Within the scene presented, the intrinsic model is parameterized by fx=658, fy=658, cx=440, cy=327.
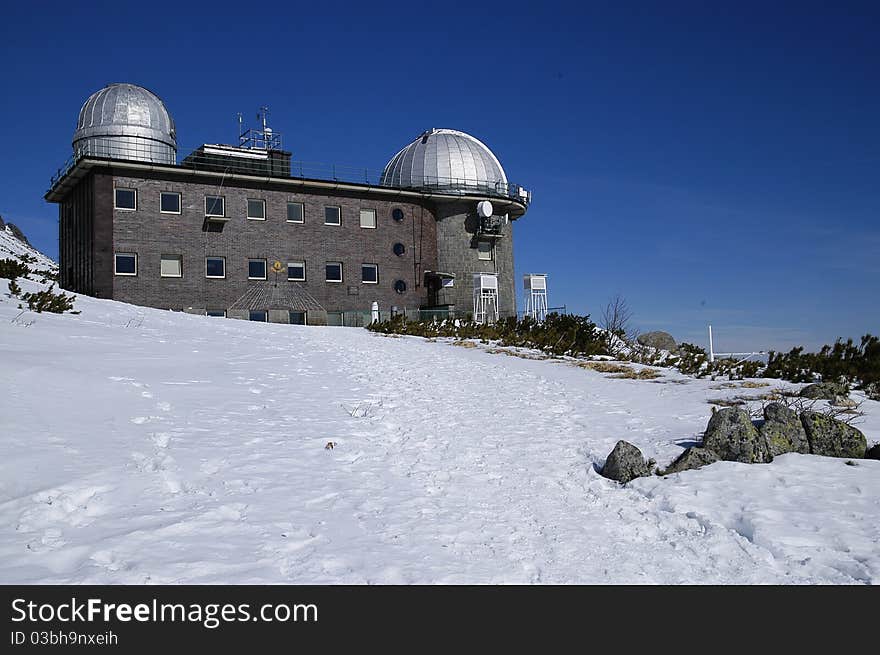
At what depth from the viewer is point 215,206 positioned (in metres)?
31.8

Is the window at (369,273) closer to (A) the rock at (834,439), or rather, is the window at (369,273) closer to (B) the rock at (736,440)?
(B) the rock at (736,440)

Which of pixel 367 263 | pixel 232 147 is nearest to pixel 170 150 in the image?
pixel 232 147

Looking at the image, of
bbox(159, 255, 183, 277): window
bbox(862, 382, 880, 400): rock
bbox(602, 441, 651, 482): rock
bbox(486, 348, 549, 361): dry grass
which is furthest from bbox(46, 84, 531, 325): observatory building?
bbox(602, 441, 651, 482): rock

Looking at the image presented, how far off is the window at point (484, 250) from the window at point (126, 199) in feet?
61.0

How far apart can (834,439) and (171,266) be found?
96.7ft

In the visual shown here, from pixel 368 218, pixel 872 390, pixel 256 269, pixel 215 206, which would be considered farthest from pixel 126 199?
pixel 872 390

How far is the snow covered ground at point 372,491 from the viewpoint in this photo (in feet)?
13.5

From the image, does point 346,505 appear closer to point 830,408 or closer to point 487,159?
point 830,408

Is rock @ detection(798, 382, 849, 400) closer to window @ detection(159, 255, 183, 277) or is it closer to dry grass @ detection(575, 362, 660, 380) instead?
dry grass @ detection(575, 362, 660, 380)

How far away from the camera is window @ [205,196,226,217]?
3159 centimetres

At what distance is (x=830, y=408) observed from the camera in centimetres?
891

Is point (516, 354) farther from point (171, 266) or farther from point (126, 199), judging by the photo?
point (126, 199)

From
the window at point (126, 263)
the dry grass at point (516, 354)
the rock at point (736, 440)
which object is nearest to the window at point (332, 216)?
the window at point (126, 263)
